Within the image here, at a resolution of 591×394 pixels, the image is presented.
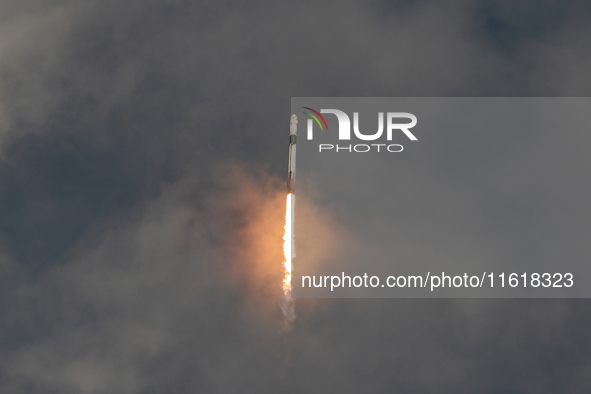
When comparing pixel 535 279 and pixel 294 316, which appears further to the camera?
pixel 294 316

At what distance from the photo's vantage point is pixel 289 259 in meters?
148

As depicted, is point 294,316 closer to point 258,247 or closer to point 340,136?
point 258,247

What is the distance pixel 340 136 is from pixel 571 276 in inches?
4006

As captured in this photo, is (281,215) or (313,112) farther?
(281,215)

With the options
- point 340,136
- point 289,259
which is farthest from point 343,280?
point 340,136

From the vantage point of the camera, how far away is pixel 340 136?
144m

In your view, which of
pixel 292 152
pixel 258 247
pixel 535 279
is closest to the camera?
pixel 292 152

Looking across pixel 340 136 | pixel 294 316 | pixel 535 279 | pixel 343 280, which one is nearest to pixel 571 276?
pixel 535 279

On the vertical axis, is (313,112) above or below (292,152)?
above

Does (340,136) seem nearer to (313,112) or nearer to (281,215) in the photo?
(313,112)

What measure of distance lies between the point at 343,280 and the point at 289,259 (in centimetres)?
5179

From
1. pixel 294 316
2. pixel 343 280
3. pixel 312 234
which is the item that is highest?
pixel 312 234

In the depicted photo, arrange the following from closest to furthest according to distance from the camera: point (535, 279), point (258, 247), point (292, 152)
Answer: point (292, 152), point (535, 279), point (258, 247)

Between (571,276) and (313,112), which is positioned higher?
(313,112)
